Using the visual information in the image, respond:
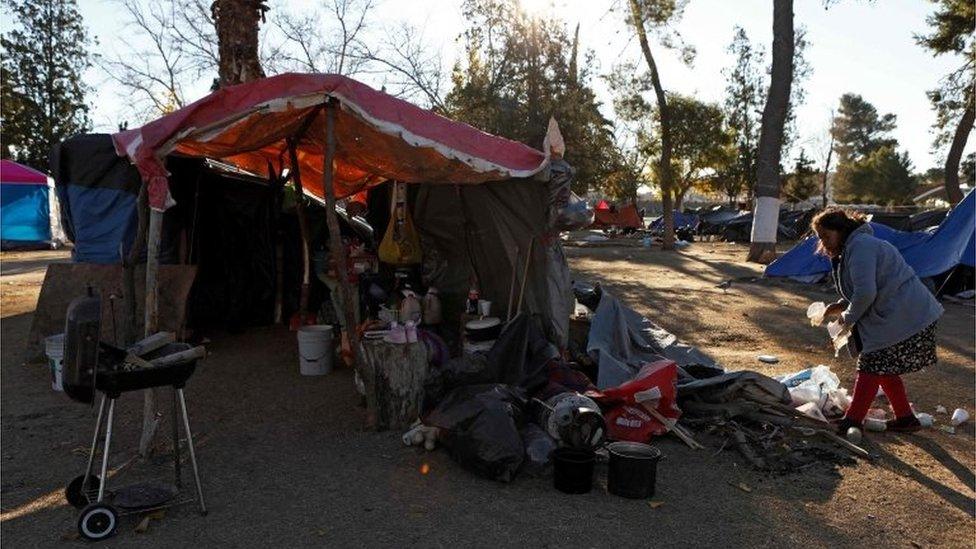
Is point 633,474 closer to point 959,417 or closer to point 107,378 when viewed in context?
point 107,378

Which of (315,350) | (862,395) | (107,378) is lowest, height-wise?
(315,350)

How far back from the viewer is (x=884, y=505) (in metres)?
3.91

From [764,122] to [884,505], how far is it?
15.6 meters

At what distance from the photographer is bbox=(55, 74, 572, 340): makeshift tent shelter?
4.55 metres

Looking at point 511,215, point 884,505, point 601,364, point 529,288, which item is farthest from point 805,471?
point 511,215

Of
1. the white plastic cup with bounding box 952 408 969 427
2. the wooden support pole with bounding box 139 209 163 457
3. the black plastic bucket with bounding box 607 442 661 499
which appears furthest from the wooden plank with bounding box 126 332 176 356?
the white plastic cup with bounding box 952 408 969 427

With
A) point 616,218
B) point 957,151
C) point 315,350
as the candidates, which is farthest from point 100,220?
point 616,218

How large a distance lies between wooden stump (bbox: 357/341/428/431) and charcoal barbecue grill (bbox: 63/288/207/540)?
4.98 feet

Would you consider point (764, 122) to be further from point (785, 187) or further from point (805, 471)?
point (785, 187)

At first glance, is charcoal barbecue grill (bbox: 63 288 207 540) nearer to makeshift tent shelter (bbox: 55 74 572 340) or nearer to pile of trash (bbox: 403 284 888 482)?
makeshift tent shelter (bbox: 55 74 572 340)

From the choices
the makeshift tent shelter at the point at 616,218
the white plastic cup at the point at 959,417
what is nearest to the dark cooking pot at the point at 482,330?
the white plastic cup at the point at 959,417

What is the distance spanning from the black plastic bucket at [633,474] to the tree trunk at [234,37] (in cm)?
802

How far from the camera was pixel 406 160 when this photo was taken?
5.80 meters

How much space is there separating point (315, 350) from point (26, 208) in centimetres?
2065
